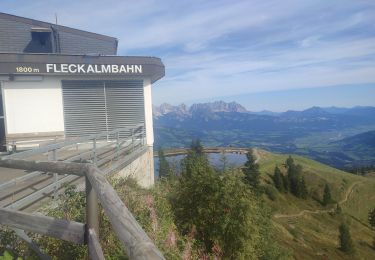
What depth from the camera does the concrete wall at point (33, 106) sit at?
18.3 metres

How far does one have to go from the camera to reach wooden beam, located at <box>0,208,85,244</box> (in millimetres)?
3027

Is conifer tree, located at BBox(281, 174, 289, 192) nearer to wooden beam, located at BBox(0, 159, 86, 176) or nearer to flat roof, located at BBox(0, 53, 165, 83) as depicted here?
flat roof, located at BBox(0, 53, 165, 83)

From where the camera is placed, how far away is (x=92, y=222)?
9.59 feet

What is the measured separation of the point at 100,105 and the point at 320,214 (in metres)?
93.0

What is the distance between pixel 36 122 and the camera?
18.5m

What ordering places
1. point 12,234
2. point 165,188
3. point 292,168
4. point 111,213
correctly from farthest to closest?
point 292,168 → point 165,188 → point 12,234 → point 111,213

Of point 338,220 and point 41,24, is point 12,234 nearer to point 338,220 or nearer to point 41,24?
point 41,24

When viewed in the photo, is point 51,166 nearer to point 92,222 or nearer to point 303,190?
point 92,222

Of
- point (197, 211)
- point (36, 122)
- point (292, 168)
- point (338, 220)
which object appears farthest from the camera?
point (292, 168)

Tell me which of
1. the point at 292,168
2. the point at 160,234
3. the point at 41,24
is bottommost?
the point at 292,168

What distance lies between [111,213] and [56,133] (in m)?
17.4

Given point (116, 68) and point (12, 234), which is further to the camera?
point (116, 68)

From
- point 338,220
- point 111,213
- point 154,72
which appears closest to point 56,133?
point 154,72

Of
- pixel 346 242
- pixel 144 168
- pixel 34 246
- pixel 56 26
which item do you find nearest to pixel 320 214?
pixel 346 242
